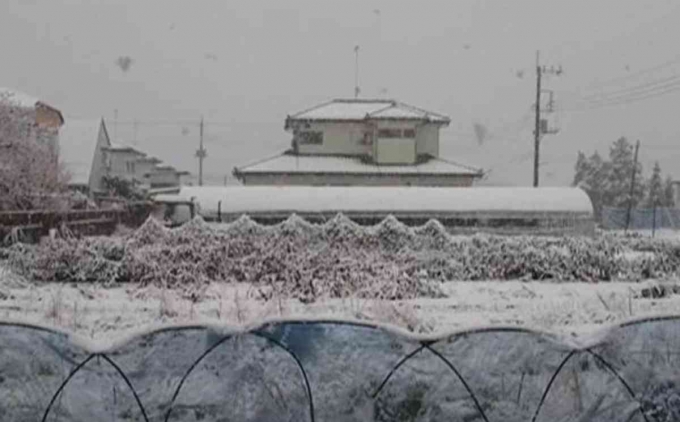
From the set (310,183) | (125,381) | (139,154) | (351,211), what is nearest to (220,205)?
(351,211)

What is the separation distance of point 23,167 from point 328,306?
18.3 metres

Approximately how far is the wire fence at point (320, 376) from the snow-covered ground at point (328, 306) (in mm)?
3130

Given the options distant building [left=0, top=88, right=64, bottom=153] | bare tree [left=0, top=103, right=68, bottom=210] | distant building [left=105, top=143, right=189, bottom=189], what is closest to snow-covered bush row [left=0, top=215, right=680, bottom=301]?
bare tree [left=0, top=103, right=68, bottom=210]

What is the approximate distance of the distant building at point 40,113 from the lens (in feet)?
95.2

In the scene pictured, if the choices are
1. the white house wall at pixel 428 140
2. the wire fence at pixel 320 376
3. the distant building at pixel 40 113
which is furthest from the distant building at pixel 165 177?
the wire fence at pixel 320 376

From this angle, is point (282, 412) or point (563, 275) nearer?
point (282, 412)

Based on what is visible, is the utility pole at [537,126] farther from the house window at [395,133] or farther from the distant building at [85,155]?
the distant building at [85,155]

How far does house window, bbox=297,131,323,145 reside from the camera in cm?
3759

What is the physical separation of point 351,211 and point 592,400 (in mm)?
21215

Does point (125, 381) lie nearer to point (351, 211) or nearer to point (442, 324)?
point (442, 324)

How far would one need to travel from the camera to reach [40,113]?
35844mm

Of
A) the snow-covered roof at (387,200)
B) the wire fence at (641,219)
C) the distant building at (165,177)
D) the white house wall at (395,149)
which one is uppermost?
the white house wall at (395,149)

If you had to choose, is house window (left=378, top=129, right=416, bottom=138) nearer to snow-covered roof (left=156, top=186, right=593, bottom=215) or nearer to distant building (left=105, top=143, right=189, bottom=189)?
snow-covered roof (left=156, top=186, right=593, bottom=215)

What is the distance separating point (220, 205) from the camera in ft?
87.0
